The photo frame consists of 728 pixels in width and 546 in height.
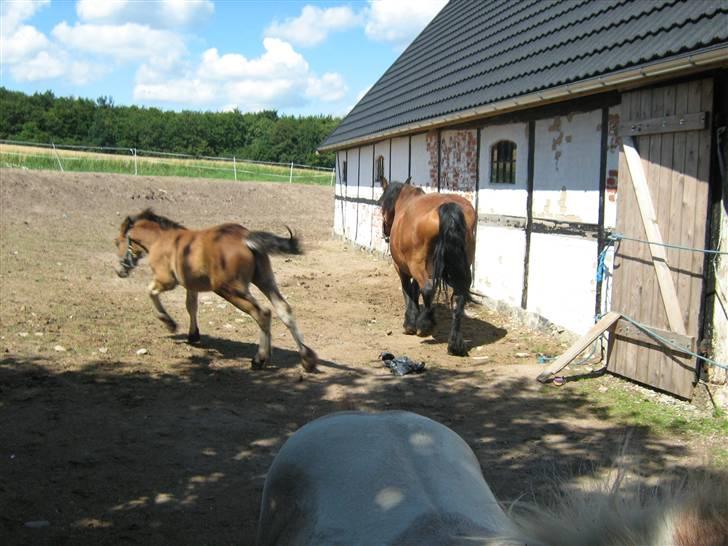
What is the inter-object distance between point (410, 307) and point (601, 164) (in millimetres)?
3098

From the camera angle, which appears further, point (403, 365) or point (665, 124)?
point (403, 365)

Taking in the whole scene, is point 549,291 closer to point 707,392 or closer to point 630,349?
point 630,349

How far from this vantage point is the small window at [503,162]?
31.1ft

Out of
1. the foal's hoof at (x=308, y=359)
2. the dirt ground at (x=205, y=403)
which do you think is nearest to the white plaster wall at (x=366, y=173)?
the dirt ground at (x=205, y=403)

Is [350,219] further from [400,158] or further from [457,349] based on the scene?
[457,349]

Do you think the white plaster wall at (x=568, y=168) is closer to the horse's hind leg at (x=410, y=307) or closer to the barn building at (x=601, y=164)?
the barn building at (x=601, y=164)

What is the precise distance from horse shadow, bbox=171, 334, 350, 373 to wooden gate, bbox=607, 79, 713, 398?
2.93 metres

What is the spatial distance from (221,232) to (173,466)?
3149 mm

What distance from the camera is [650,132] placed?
19.7 ft

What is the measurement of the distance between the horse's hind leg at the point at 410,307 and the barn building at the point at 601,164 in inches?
52.5

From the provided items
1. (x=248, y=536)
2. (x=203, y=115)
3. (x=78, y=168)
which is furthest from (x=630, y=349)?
(x=203, y=115)

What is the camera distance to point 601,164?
23.5 feet

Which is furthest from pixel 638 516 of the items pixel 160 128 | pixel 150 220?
pixel 160 128

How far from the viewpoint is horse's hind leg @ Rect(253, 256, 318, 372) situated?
22.5 ft
